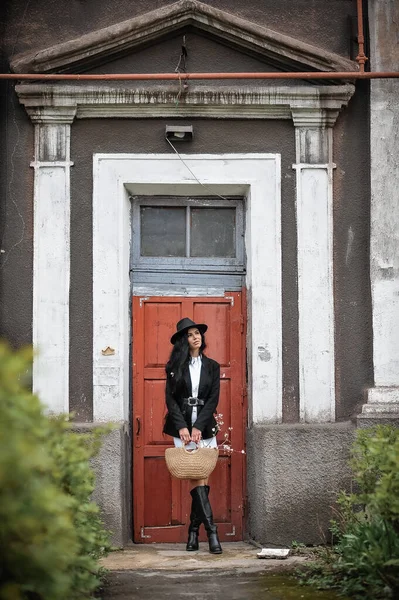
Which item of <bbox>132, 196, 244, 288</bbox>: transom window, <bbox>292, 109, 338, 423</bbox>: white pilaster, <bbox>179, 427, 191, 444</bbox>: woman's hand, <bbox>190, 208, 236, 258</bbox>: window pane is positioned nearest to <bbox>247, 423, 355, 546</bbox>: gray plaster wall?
<bbox>292, 109, 338, 423</bbox>: white pilaster

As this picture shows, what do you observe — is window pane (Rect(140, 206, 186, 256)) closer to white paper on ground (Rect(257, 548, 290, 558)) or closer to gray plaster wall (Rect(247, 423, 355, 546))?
gray plaster wall (Rect(247, 423, 355, 546))

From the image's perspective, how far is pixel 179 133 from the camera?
8.83m

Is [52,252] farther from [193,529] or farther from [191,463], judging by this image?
[193,529]

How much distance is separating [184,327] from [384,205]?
213cm

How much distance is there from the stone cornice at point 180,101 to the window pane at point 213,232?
98 centimetres

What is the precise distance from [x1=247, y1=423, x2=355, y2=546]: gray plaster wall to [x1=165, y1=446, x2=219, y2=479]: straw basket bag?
594mm

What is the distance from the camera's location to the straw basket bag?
818cm

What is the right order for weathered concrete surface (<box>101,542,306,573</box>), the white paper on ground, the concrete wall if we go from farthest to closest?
1. the concrete wall
2. the white paper on ground
3. weathered concrete surface (<box>101,542,306,573</box>)

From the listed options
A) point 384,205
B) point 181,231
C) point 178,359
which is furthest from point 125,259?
point 384,205

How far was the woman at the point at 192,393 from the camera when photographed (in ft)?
27.4

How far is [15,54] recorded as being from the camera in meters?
8.94

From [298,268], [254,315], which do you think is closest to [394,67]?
[298,268]

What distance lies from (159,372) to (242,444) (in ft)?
3.38

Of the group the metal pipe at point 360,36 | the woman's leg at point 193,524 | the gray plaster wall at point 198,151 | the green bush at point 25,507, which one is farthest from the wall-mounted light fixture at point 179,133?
the green bush at point 25,507
